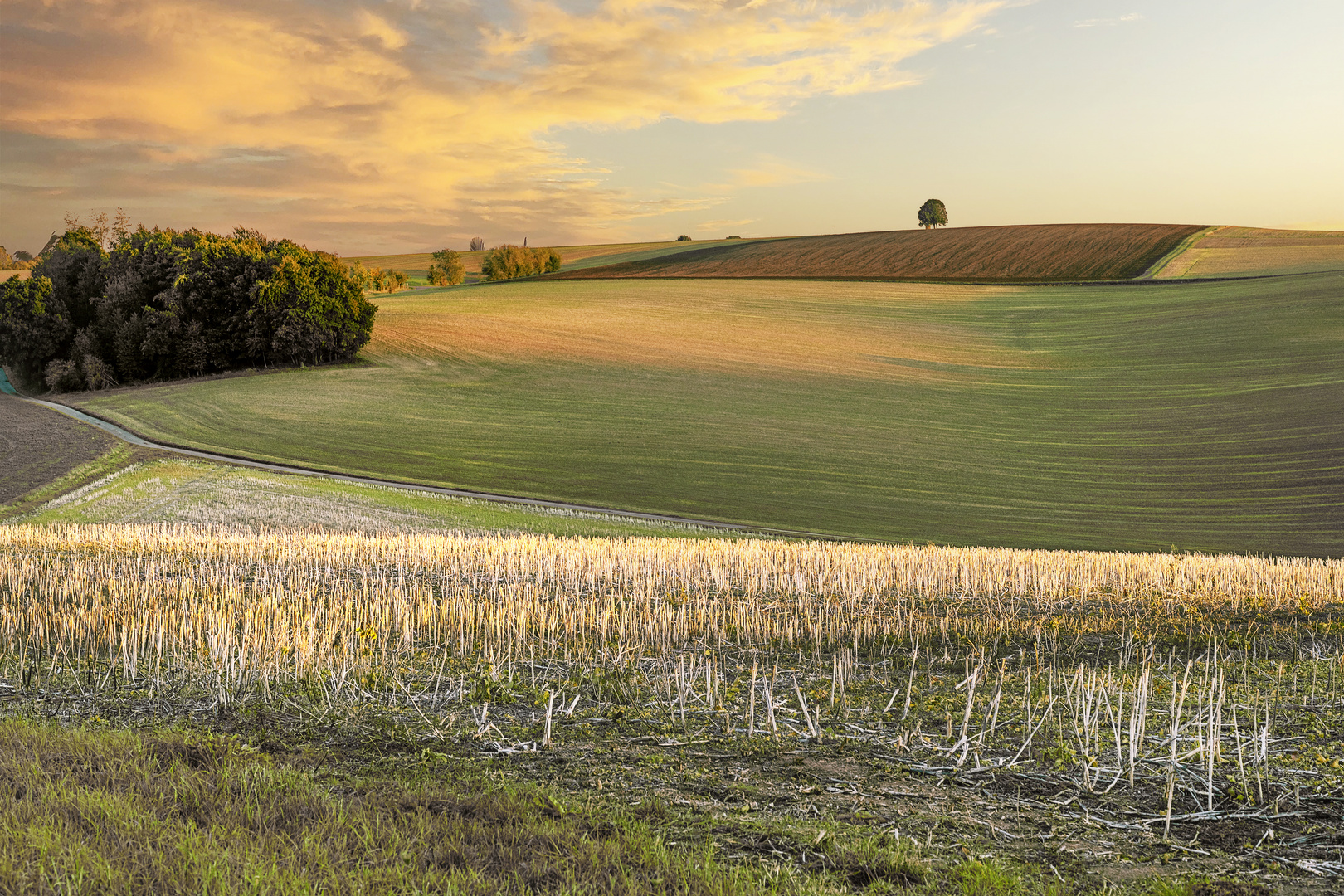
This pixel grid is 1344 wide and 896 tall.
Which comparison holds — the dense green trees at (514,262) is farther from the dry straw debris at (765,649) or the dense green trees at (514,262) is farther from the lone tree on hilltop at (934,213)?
the dry straw debris at (765,649)

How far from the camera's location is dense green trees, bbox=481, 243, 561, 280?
5581 inches

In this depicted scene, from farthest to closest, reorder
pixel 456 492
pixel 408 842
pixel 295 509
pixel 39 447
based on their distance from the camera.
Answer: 1. pixel 39 447
2. pixel 456 492
3. pixel 295 509
4. pixel 408 842

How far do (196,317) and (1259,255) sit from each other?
331ft

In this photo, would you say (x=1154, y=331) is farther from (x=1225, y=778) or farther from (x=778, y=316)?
(x=1225, y=778)

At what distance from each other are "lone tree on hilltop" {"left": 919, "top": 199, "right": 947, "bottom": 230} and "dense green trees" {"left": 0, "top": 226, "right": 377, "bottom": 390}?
110791mm

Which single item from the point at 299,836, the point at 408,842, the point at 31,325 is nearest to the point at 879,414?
the point at 408,842

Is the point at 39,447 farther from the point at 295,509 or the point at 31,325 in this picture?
the point at 31,325

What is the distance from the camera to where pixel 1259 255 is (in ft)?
311

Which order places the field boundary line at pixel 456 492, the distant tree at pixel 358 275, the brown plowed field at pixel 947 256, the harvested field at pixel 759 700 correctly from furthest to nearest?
the brown plowed field at pixel 947 256
the distant tree at pixel 358 275
the field boundary line at pixel 456 492
the harvested field at pixel 759 700

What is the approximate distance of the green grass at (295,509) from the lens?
3231 cm

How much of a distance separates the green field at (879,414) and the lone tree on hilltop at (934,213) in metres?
72.8

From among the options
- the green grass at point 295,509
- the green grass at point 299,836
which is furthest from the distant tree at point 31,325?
the green grass at point 299,836

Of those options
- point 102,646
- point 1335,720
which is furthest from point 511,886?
point 102,646

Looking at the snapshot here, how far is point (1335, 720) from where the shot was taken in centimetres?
937
